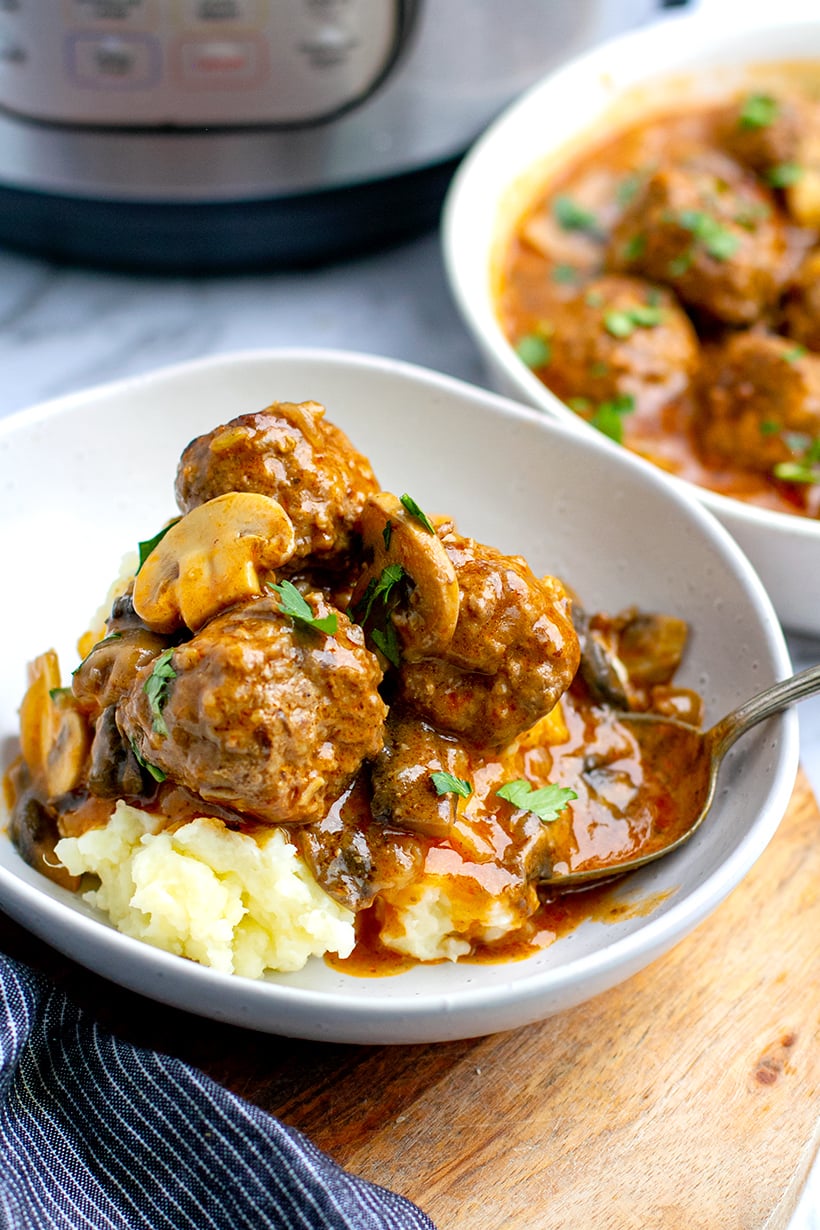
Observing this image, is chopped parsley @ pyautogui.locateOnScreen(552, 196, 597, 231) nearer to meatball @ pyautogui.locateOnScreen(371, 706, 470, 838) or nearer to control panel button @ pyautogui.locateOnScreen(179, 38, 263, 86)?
control panel button @ pyautogui.locateOnScreen(179, 38, 263, 86)

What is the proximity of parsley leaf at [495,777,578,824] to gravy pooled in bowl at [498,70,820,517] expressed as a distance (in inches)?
79.0

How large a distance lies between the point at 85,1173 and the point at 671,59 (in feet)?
18.9

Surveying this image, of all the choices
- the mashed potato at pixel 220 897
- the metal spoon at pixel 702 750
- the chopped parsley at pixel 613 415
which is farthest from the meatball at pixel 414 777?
the chopped parsley at pixel 613 415

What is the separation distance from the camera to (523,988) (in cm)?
284

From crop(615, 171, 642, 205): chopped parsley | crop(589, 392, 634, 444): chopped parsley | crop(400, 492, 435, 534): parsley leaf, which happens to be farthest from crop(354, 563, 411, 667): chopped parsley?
crop(615, 171, 642, 205): chopped parsley

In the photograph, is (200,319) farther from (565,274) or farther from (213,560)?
(213,560)

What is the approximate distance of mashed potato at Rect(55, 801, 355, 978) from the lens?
305cm

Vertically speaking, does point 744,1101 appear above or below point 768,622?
below

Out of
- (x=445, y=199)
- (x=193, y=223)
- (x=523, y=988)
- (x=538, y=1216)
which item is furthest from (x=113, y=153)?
(x=538, y=1216)

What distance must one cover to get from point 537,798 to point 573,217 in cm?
367

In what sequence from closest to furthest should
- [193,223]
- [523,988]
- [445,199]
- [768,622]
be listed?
[523,988]
[768,622]
[193,223]
[445,199]

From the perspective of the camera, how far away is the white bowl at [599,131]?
14.4 ft

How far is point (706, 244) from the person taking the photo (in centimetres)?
560

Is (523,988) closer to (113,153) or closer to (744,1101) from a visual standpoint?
(744,1101)
